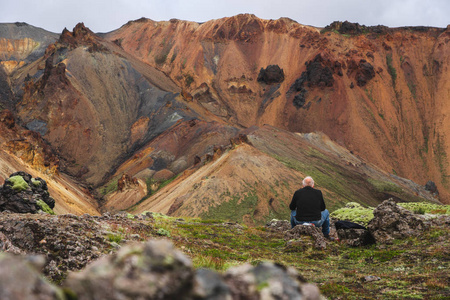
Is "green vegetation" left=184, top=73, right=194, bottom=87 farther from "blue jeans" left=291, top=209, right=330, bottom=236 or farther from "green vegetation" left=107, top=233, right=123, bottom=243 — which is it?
"green vegetation" left=107, top=233, right=123, bottom=243

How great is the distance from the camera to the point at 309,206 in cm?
1395

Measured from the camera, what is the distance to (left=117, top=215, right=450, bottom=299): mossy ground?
23.5ft

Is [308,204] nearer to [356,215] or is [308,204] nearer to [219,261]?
[219,261]

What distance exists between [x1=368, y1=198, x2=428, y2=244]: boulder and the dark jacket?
2.04 m

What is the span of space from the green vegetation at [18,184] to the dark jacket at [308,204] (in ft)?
41.8

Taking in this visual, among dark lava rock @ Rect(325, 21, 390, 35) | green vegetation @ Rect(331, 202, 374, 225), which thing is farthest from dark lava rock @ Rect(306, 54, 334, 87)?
green vegetation @ Rect(331, 202, 374, 225)

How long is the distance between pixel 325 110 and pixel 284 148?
47.4 meters

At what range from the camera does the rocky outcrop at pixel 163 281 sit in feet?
8.11

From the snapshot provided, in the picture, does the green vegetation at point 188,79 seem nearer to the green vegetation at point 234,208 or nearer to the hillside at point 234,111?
the hillside at point 234,111

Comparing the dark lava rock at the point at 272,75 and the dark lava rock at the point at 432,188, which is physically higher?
the dark lava rock at the point at 272,75

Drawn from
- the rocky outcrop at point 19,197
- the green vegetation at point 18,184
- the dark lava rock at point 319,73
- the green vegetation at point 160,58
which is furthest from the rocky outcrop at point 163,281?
the green vegetation at point 160,58

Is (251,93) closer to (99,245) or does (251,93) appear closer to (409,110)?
(409,110)

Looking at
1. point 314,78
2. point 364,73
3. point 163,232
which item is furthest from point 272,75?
point 163,232

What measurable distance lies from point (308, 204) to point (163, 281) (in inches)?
470
